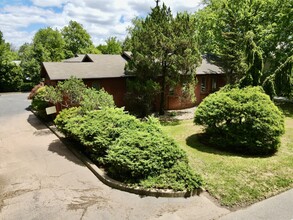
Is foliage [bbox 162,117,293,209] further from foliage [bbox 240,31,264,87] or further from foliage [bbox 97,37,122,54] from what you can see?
foliage [bbox 97,37,122,54]

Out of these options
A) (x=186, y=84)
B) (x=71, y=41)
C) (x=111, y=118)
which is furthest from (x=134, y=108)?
(x=71, y=41)

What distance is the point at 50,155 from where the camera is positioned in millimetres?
9734

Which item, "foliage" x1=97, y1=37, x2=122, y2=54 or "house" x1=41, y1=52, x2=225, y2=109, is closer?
"house" x1=41, y1=52, x2=225, y2=109

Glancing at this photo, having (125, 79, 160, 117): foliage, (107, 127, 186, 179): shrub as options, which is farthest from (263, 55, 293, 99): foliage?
(107, 127, 186, 179): shrub

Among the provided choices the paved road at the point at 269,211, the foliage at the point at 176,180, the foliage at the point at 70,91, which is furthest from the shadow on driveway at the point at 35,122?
the paved road at the point at 269,211

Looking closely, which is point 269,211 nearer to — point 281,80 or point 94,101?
point 94,101

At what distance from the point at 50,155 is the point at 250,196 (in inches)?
300

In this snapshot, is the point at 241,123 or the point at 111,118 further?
the point at 241,123

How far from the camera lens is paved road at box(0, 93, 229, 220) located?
5910 millimetres

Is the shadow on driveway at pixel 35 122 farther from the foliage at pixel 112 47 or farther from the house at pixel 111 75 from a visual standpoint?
the foliage at pixel 112 47

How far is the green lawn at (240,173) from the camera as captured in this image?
670 cm

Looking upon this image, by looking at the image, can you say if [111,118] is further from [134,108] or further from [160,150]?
[134,108]

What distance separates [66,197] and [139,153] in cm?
240

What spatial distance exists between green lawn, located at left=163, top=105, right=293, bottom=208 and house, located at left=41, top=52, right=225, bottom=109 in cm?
750
